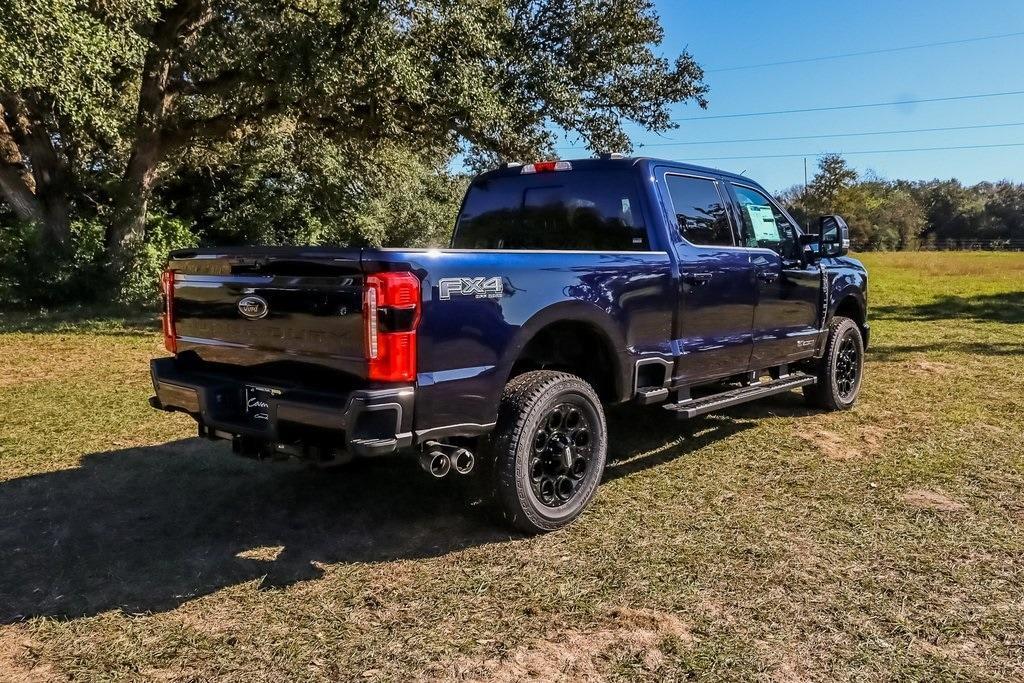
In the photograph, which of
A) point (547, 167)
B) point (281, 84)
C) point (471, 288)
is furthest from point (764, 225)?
point (281, 84)

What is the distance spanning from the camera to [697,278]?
15.8 ft

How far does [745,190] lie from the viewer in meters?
5.71

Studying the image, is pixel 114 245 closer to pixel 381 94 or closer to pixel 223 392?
pixel 381 94

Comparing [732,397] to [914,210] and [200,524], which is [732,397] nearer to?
[200,524]

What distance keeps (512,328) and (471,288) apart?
0.34m

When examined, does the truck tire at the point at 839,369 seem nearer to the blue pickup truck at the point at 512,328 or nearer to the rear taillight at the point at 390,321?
the blue pickup truck at the point at 512,328

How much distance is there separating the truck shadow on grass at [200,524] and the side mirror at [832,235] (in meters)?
1.94

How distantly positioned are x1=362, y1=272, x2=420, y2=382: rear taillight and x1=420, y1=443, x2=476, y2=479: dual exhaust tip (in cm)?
47

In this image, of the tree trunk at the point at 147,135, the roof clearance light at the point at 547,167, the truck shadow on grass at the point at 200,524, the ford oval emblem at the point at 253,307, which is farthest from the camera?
the tree trunk at the point at 147,135

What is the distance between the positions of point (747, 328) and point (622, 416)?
144cm

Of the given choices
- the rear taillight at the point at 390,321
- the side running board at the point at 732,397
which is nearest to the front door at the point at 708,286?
the side running board at the point at 732,397

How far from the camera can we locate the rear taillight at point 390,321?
312 cm

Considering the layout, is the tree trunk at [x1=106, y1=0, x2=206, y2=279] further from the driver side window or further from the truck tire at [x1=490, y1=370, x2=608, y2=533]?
the truck tire at [x1=490, y1=370, x2=608, y2=533]

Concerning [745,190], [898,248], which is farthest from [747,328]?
[898,248]
